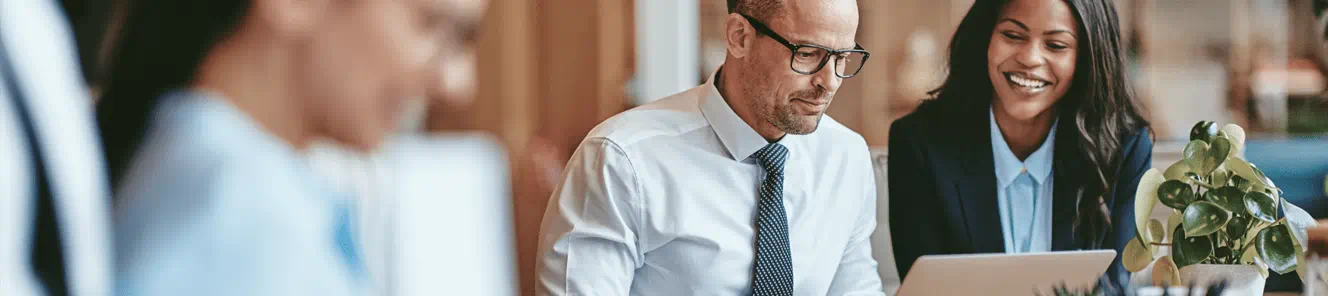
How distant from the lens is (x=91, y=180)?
462mm

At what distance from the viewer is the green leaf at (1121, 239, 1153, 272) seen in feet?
5.33

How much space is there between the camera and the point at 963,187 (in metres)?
1.88

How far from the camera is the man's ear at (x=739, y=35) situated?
1.68 meters

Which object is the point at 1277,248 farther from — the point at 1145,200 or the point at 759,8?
the point at 759,8

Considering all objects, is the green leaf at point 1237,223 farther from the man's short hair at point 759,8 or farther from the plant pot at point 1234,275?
the man's short hair at point 759,8

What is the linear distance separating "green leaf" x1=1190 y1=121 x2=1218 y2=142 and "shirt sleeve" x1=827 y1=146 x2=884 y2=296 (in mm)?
499

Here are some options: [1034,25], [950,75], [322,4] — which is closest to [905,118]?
[950,75]

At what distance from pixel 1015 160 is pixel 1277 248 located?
0.45 m

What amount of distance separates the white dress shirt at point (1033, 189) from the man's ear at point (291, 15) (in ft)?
5.21

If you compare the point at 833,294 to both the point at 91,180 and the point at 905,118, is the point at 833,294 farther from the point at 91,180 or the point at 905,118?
the point at 91,180

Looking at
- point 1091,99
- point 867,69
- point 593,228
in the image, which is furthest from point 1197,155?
point 867,69

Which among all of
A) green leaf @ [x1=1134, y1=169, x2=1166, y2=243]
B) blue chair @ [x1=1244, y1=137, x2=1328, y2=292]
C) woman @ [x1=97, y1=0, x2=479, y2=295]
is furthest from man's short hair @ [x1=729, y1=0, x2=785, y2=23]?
woman @ [x1=97, y1=0, x2=479, y2=295]

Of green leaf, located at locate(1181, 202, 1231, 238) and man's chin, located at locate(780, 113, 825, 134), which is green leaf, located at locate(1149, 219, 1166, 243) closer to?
green leaf, located at locate(1181, 202, 1231, 238)

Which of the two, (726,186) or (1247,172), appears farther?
(726,186)
